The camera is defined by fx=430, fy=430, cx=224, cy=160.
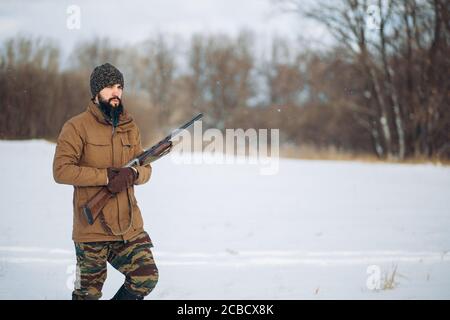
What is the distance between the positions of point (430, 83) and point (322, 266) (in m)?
10.6

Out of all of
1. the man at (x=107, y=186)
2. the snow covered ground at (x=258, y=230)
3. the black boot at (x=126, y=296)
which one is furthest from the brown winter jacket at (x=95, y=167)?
the snow covered ground at (x=258, y=230)

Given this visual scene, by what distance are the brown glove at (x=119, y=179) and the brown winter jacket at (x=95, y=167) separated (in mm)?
43

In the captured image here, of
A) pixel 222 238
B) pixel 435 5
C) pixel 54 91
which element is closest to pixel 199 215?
pixel 222 238

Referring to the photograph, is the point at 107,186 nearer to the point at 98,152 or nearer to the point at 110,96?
the point at 98,152

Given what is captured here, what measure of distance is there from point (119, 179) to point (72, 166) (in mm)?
299

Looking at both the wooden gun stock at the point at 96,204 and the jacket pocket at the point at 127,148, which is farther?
the jacket pocket at the point at 127,148

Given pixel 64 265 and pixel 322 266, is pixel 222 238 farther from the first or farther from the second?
pixel 64 265

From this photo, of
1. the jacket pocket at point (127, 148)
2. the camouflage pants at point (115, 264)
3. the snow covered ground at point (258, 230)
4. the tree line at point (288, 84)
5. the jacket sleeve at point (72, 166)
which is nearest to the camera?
the jacket sleeve at point (72, 166)

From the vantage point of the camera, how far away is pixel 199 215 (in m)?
7.36

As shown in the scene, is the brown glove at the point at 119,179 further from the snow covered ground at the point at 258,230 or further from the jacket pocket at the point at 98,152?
the snow covered ground at the point at 258,230

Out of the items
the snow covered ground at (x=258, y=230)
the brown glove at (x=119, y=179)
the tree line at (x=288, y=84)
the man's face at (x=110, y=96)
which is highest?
the tree line at (x=288, y=84)

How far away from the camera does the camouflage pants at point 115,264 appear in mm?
2844

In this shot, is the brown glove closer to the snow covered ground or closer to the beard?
the beard

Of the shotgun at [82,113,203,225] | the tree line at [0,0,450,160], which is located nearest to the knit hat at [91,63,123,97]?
the shotgun at [82,113,203,225]
